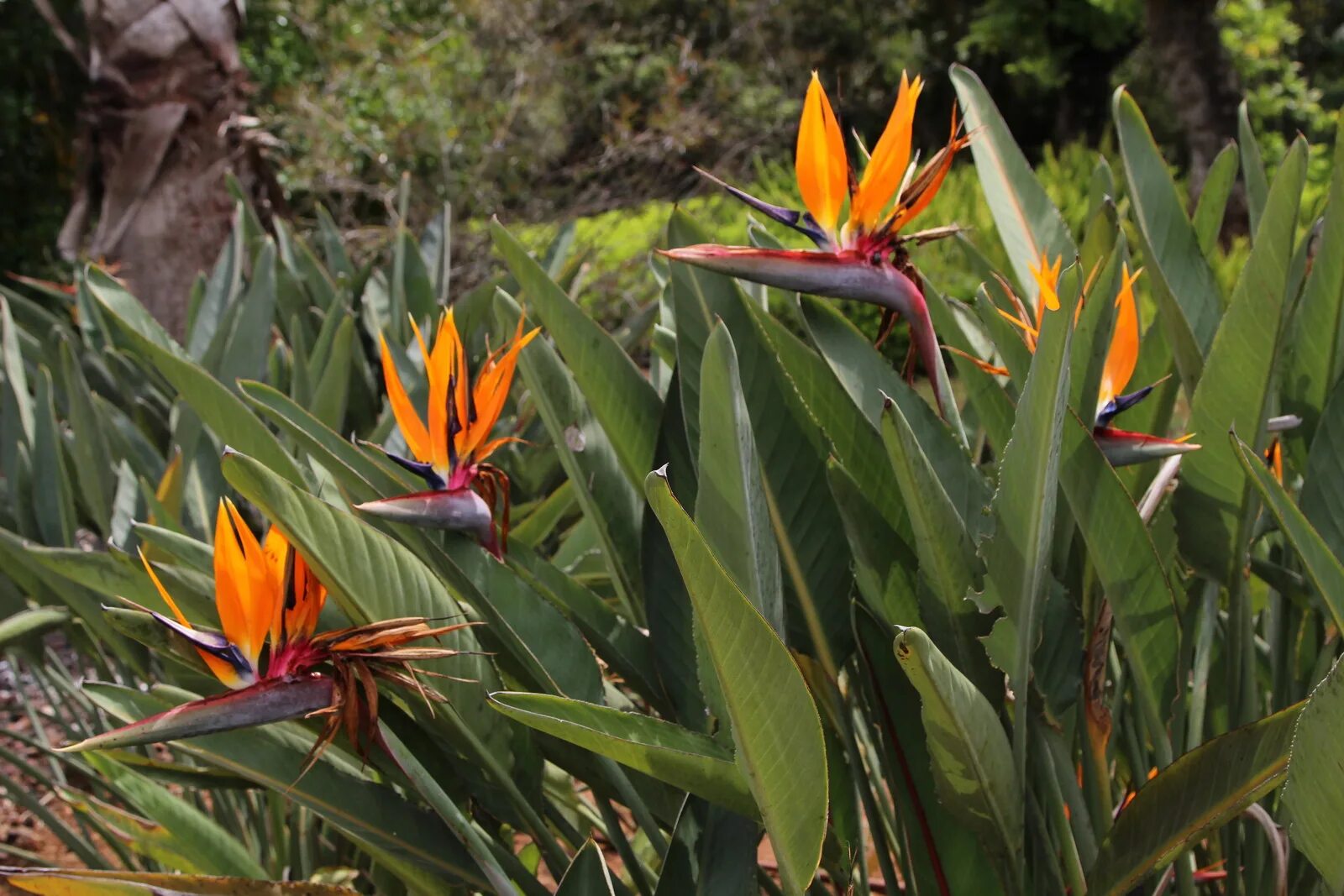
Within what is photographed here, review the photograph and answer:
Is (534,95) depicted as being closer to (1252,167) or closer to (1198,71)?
(1198,71)

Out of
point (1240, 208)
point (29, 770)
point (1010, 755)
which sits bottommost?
point (1240, 208)

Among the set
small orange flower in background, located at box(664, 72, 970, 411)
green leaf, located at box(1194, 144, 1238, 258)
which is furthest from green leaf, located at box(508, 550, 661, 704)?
green leaf, located at box(1194, 144, 1238, 258)

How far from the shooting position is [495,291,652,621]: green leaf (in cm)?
96

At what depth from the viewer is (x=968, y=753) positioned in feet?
2.31

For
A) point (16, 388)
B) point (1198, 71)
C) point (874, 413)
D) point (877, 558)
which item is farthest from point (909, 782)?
point (1198, 71)

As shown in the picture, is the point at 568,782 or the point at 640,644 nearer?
the point at 640,644

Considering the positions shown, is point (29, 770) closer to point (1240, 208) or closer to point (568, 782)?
point (568, 782)

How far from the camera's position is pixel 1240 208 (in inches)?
275

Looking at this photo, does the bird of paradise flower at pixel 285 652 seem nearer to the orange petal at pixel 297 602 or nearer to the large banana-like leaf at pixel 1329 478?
the orange petal at pixel 297 602

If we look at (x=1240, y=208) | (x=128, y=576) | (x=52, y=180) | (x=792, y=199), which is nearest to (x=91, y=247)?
(x=128, y=576)

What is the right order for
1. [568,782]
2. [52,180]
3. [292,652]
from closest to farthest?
[292,652], [568,782], [52,180]

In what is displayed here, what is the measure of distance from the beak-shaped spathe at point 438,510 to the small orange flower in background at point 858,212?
0.21m

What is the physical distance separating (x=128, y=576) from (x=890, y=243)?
0.64m

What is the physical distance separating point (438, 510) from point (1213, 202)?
85 centimetres
